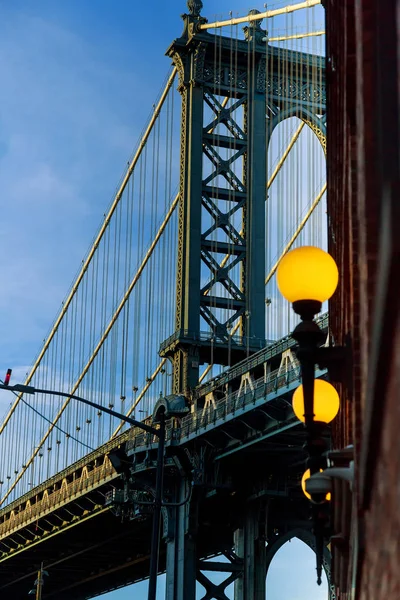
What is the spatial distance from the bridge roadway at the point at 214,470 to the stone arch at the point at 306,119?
11400mm

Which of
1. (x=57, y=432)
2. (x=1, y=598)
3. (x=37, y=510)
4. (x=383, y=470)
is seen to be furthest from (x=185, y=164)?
(x=1, y=598)

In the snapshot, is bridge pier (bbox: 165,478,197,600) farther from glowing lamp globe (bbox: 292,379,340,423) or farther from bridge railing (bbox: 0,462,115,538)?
glowing lamp globe (bbox: 292,379,340,423)

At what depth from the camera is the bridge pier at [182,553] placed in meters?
43.5

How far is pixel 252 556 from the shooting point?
1781 inches

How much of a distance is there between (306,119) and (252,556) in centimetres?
1616

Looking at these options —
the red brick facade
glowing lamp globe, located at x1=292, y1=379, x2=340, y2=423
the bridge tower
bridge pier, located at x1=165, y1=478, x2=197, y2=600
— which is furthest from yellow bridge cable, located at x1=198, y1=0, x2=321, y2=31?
the red brick facade

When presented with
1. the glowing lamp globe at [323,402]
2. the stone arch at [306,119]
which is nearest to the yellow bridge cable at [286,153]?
the stone arch at [306,119]

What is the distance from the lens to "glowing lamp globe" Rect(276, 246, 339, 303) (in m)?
5.91

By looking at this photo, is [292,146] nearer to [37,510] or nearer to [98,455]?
[98,455]

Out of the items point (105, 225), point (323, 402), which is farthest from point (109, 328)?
point (323, 402)

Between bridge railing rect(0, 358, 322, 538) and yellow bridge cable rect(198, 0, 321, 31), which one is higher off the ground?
yellow bridge cable rect(198, 0, 321, 31)

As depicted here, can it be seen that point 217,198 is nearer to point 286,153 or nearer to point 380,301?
point 286,153

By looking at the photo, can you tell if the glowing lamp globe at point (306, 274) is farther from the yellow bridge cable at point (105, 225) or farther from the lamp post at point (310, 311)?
the yellow bridge cable at point (105, 225)

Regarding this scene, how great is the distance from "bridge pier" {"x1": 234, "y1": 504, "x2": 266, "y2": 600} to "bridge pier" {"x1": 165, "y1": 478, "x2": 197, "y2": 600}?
2.13 metres
